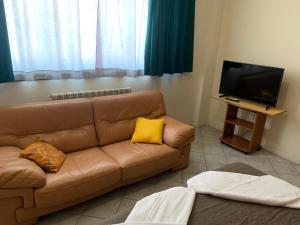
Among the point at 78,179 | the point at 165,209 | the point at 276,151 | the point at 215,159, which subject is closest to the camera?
the point at 165,209

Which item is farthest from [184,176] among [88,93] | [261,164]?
[88,93]

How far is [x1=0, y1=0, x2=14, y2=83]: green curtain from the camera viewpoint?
2.20 metres

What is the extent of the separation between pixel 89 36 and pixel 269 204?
2398mm

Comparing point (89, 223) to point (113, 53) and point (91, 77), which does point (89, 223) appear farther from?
point (113, 53)

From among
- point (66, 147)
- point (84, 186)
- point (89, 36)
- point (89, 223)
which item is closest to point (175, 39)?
point (89, 36)

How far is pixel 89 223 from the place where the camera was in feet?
6.77

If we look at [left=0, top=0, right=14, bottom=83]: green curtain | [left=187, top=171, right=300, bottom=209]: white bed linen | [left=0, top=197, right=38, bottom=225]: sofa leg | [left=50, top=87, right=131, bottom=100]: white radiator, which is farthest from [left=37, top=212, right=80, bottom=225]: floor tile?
[left=0, top=0, right=14, bottom=83]: green curtain

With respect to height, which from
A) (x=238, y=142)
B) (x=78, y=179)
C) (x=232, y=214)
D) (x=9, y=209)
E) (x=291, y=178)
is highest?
(x=232, y=214)

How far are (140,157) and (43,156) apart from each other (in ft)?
2.92

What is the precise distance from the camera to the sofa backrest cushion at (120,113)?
2699 millimetres

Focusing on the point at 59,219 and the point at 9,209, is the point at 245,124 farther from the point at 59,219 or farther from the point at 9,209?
the point at 9,209

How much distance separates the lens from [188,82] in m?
3.99

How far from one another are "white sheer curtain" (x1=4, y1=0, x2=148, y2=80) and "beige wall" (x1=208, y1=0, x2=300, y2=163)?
1505mm

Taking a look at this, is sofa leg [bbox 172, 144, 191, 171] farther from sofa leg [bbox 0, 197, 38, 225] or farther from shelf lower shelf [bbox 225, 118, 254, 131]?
sofa leg [bbox 0, 197, 38, 225]
